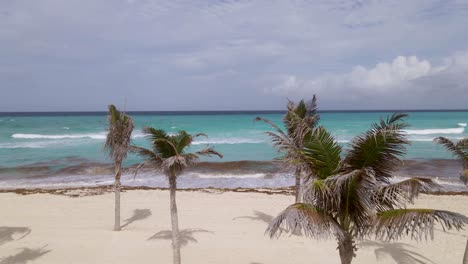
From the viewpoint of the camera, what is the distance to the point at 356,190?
524cm

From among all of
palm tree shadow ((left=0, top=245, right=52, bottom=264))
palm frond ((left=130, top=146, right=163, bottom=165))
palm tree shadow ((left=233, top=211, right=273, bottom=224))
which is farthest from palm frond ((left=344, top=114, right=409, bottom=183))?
palm tree shadow ((left=0, top=245, right=52, bottom=264))

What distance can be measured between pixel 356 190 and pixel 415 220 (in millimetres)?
876

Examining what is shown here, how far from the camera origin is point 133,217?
645 inches

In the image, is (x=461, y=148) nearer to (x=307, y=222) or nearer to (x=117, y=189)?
(x=307, y=222)

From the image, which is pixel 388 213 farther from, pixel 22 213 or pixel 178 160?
pixel 22 213

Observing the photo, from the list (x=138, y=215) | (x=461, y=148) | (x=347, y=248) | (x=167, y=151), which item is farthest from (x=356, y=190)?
(x=138, y=215)

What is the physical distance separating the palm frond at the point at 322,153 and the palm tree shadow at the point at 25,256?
33.5 feet

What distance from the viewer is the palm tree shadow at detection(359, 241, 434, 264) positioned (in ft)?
37.9

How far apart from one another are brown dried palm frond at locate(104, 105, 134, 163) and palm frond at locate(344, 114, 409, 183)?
353 inches

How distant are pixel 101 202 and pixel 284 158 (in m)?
15.8

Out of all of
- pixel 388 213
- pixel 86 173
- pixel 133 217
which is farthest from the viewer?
pixel 86 173

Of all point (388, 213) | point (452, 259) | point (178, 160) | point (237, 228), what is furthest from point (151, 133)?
point (452, 259)

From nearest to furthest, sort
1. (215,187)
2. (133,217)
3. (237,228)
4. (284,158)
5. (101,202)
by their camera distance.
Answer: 1. (284,158)
2. (237,228)
3. (133,217)
4. (101,202)
5. (215,187)

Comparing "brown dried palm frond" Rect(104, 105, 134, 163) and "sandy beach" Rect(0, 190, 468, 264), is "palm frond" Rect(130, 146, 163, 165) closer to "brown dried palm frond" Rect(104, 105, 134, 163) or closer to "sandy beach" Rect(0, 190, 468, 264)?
"brown dried palm frond" Rect(104, 105, 134, 163)
